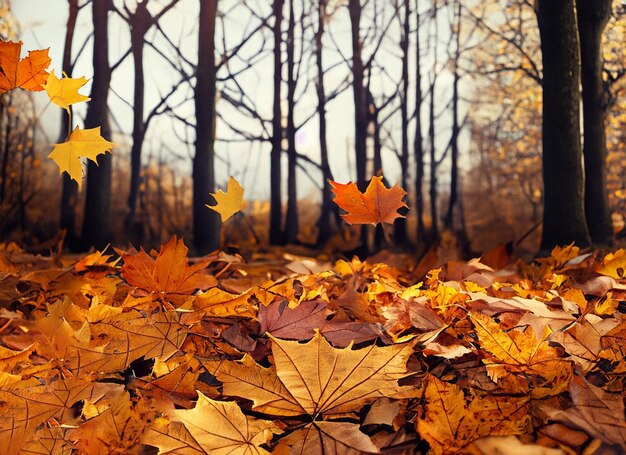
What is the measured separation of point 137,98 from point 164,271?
636 centimetres

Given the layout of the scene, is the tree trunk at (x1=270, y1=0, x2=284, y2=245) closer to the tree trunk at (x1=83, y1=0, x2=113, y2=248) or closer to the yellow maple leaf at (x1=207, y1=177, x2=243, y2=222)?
the tree trunk at (x1=83, y1=0, x2=113, y2=248)

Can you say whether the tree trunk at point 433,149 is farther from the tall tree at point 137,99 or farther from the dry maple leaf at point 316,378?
the dry maple leaf at point 316,378

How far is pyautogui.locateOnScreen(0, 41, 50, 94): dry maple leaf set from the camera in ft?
3.29

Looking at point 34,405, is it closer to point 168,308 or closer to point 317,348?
point 168,308

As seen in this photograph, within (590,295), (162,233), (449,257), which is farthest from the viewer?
(162,233)

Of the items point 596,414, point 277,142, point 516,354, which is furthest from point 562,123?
point 277,142

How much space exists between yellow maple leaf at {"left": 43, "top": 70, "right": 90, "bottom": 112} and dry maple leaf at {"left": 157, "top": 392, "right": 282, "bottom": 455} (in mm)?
680

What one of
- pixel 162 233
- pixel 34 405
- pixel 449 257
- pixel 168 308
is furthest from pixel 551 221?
pixel 162 233

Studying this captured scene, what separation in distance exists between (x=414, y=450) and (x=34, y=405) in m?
0.52

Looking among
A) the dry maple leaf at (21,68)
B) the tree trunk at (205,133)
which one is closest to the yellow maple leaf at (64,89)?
the dry maple leaf at (21,68)

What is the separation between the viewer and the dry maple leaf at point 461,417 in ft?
1.92

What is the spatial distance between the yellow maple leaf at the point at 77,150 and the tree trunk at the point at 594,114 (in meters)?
4.43

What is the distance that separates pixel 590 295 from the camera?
1144 millimetres

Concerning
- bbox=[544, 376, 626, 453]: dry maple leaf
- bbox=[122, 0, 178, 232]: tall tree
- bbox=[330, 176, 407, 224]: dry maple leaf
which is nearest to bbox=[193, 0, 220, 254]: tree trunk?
bbox=[122, 0, 178, 232]: tall tree
